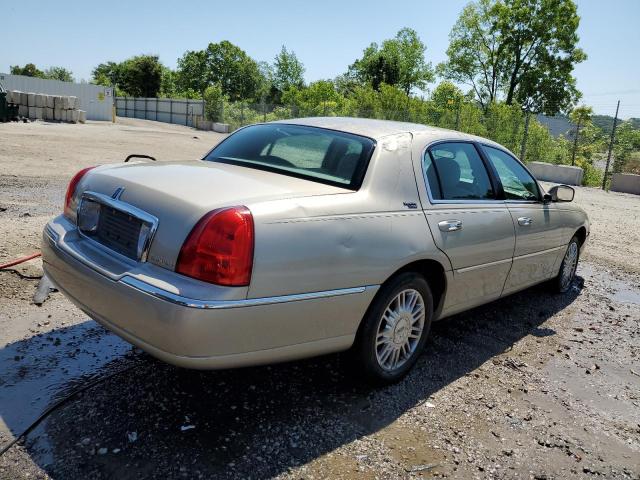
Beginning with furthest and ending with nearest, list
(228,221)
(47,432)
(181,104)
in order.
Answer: (181,104), (47,432), (228,221)

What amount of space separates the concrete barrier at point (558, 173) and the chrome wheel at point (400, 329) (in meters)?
20.0

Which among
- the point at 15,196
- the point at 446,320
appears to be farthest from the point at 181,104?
the point at 446,320

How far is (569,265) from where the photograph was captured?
18.6ft

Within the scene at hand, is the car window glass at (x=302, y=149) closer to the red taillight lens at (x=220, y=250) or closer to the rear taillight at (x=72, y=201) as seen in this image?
the red taillight lens at (x=220, y=250)

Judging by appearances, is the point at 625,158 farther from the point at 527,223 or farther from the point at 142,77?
the point at 142,77

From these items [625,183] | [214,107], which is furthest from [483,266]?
[214,107]

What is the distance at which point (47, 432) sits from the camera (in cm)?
262

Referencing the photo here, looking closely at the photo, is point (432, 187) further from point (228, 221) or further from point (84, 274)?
point (84, 274)

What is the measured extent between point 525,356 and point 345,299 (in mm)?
2038

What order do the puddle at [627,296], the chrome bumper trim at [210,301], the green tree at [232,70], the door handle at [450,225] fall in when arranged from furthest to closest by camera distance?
the green tree at [232,70] → the puddle at [627,296] → the door handle at [450,225] → the chrome bumper trim at [210,301]

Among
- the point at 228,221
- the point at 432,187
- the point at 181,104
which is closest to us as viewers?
the point at 228,221

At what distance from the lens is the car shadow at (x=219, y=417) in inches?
97.3

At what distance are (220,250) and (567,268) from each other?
4.44m

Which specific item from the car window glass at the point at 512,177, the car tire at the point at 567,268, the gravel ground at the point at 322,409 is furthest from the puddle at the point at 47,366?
the car tire at the point at 567,268
